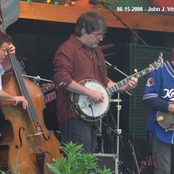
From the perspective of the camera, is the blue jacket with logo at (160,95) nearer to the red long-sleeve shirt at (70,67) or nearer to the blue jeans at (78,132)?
the red long-sleeve shirt at (70,67)

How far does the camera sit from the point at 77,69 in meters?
4.01

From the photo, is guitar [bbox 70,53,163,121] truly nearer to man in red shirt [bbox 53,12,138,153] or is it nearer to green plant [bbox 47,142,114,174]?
man in red shirt [bbox 53,12,138,153]

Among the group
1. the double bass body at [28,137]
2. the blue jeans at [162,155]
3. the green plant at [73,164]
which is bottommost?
the blue jeans at [162,155]

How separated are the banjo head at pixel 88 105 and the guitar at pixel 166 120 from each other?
71 centimetres

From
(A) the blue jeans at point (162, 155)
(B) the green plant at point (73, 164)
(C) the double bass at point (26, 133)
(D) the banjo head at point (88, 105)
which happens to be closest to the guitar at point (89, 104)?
(D) the banjo head at point (88, 105)

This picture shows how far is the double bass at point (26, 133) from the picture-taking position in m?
3.61

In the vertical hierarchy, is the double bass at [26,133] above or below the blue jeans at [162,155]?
above

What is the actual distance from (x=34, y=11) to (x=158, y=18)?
169cm

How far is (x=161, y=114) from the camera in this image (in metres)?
4.56

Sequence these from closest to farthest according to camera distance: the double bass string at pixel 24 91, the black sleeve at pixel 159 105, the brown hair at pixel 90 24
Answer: the double bass string at pixel 24 91 → the brown hair at pixel 90 24 → the black sleeve at pixel 159 105

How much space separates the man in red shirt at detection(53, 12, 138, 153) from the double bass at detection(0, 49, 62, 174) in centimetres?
19

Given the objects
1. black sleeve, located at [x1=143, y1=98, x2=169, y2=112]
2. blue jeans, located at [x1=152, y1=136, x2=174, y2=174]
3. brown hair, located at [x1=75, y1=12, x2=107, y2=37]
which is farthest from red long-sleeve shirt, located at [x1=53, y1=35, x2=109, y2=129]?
blue jeans, located at [x1=152, y1=136, x2=174, y2=174]

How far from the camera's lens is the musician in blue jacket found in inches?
177

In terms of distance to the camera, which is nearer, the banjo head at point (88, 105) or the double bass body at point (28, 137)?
the double bass body at point (28, 137)
